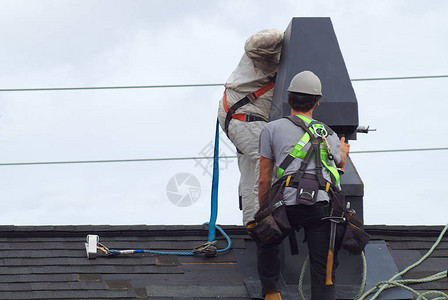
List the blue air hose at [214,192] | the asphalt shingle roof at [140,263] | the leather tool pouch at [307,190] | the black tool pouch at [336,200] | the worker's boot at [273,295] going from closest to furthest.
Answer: the leather tool pouch at [307,190]
the black tool pouch at [336,200]
the worker's boot at [273,295]
the asphalt shingle roof at [140,263]
the blue air hose at [214,192]

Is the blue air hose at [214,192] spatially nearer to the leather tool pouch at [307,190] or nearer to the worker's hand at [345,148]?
the worker's hand at [345,148]

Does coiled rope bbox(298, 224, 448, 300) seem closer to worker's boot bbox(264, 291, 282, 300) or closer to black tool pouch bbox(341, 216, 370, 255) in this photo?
worker's boot bbox(264, 291, 282, 300)

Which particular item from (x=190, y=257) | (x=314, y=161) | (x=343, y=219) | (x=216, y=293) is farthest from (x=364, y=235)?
(x=190, y=257)

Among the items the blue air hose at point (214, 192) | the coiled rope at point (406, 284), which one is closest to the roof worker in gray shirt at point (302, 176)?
the coiled rope at point (406, 284)

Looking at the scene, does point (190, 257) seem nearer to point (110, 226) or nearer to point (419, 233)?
point (110, 226)

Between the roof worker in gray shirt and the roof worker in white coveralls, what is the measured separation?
1.20 m

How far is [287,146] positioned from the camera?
5.39 m

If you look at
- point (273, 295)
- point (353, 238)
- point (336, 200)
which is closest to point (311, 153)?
point (336, 200)

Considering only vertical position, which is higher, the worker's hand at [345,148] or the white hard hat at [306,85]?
the white hard hat at [306,85]

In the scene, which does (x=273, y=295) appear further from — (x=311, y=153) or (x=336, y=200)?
(x=311, y=153)

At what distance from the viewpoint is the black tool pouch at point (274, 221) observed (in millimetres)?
5309

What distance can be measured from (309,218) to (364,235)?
0.35 m

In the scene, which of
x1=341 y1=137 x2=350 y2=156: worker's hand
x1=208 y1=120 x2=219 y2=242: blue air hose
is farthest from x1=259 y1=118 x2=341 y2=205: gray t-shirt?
x1=208 y1=120 x2=219 y2=242: blue air hose

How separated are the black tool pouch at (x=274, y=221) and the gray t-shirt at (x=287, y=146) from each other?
5cm
